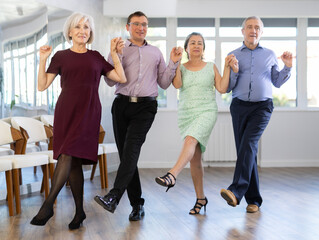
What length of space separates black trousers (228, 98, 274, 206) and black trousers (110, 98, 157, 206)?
873 millimetres

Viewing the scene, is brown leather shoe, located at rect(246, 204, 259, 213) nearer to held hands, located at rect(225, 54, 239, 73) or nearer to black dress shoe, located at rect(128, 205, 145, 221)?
black dress shoe, located at rect(128, 205, 145, 221)

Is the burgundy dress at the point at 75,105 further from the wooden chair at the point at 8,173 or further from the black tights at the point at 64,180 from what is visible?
the wooden chair at the point at 8,173

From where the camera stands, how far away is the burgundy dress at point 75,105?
3.60 metres

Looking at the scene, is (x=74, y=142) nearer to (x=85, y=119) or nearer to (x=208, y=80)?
(x=85, y=119)

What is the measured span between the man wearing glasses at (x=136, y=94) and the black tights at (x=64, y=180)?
1.16ft

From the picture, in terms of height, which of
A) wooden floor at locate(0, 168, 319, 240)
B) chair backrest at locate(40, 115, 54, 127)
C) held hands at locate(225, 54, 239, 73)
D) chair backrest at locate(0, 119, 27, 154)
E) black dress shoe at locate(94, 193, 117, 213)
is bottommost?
wooden floor at locate(0, 168, 319, 240)

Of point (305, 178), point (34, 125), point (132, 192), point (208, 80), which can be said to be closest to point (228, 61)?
point (208, 80)

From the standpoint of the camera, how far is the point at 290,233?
3.50 metres

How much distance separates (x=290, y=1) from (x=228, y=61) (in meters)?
4.69

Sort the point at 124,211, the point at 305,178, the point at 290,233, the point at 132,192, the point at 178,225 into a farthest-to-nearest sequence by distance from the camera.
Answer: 1. the point at 305,178
2. the point at 124,211
3. the point at 132,192
4. the point at 178,225
5. the point at 290,233

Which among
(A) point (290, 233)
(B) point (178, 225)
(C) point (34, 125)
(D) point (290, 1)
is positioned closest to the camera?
(A) point (290, 233)

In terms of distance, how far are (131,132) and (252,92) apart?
47.6 inches

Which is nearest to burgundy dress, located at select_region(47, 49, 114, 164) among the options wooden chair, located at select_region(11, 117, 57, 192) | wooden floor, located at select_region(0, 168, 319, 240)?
wooden floor, located at select_region(0, 168, 319, 240)

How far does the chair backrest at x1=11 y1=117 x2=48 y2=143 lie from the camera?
5.34 m
